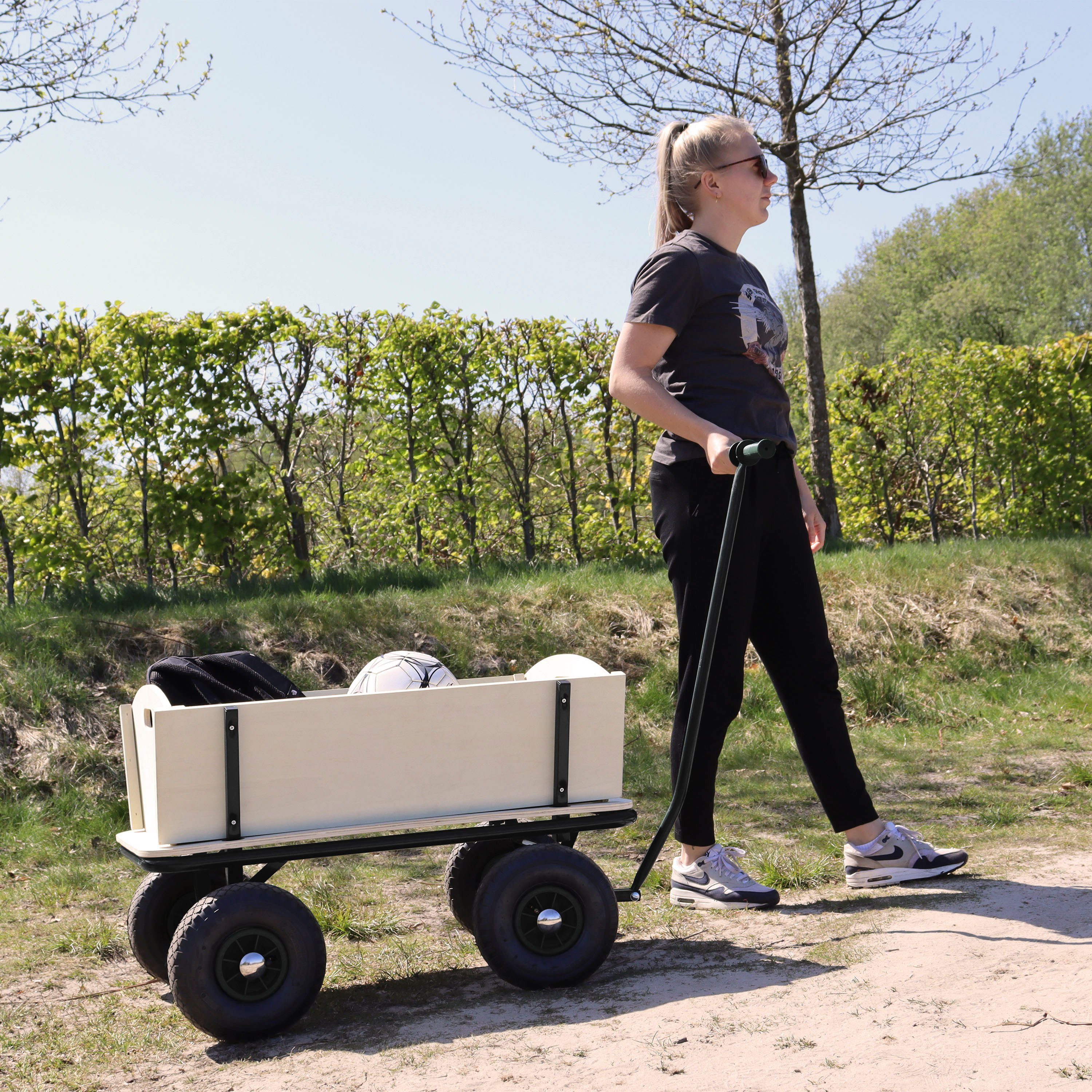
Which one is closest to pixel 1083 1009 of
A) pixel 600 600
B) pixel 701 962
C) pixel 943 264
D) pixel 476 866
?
pixel 701 962

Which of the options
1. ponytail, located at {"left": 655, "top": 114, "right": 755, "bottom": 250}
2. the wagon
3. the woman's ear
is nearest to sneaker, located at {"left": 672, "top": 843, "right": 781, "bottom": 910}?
the wagon

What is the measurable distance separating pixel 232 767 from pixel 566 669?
3.27 feet

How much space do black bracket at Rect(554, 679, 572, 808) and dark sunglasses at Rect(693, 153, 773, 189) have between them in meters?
1.76

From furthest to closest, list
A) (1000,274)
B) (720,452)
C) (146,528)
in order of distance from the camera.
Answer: (1000,274) → (146,528) → (720,452)

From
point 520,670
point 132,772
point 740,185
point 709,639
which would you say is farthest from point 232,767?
point 520,670

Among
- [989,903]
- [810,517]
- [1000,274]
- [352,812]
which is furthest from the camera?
[1000,274]

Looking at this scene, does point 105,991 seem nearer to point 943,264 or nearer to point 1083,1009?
point 1083,1009

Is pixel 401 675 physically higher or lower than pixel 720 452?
lower

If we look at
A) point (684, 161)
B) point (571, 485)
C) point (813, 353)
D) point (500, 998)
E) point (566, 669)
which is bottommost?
point (500, 998)

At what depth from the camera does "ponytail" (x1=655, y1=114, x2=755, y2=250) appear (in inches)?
142

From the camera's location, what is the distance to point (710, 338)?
350cm

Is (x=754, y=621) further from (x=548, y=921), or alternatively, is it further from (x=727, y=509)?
(x=548, y=921)

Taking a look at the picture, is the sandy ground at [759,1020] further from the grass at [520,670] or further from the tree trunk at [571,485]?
the tree trunk at [571,485]

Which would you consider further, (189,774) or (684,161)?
(684,161)
